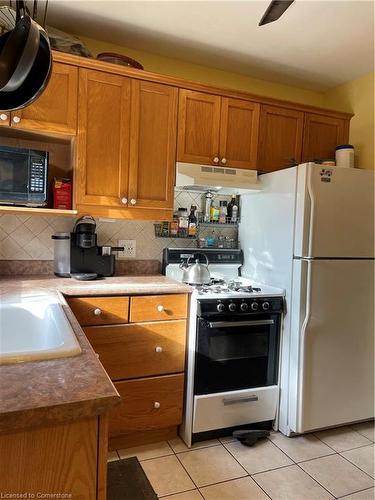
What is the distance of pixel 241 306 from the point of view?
86.0 inches

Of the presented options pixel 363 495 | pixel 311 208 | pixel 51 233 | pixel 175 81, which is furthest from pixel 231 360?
pixel 175 81

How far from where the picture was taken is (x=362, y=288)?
2330mm

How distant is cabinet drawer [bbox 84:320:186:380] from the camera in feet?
6.54

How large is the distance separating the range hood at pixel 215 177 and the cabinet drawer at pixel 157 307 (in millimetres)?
750

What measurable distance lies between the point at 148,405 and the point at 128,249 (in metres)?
1.05

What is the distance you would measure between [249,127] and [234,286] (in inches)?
44.1

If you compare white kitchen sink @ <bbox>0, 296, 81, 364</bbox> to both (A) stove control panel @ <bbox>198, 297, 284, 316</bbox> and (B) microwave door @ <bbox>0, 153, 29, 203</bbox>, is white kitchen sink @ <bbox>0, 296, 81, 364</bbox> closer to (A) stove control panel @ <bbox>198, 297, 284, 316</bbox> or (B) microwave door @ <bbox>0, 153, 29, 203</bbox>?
(B) microwave door @ <bbox>0, 153, 29, 203</bbox>

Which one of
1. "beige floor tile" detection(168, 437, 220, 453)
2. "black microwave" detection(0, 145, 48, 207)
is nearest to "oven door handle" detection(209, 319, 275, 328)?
"beige floor tile" detection(168, 437, 220, 453)

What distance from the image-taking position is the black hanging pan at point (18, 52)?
1141 millimetres

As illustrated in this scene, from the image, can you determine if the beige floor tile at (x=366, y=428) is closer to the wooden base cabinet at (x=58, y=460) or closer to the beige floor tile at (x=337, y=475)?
the beige floor tile at (x=337, y=475)

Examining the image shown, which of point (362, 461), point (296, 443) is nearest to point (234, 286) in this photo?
point (296, 443)

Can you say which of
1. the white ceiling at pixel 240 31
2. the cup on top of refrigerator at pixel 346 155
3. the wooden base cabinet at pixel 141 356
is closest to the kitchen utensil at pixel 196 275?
the wooden base cabinet at pixel 141 356

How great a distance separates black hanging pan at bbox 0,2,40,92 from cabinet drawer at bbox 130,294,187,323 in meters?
1.21

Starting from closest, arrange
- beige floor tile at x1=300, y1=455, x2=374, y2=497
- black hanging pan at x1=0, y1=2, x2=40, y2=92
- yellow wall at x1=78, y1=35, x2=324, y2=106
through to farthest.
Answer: black hanging pan at x1=0, y1=2, x2=40, y2=92, beige floor tile at x1=300, y1=455, x2=374, y2=497, yellow wall at x1=78, y1=35, x2=324, y2=106
